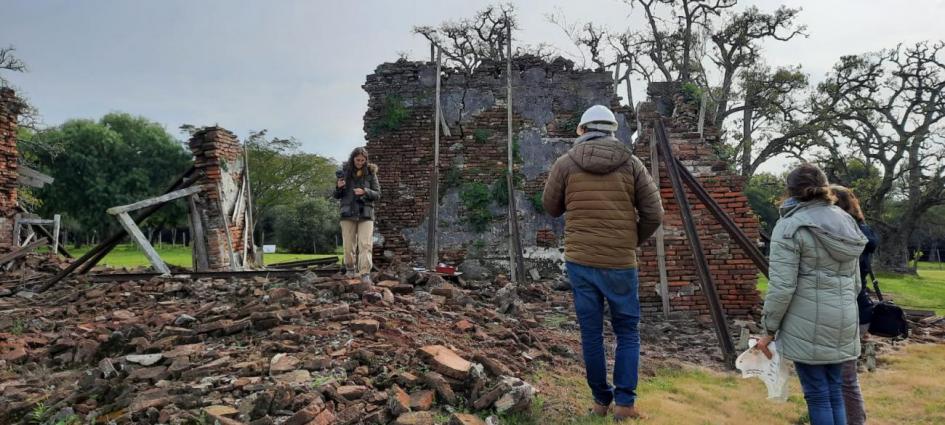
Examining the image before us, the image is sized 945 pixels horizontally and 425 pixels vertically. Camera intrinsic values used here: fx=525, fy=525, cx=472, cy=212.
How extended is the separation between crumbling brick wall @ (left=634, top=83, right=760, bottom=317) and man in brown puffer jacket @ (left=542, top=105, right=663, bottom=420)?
394 cm

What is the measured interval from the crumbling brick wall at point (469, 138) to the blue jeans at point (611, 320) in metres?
7.84

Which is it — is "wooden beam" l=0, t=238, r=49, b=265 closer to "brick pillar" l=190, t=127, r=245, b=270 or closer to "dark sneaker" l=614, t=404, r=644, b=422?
"brick pillar" l=190, t=127, r=245, b=270

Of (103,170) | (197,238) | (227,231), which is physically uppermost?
(103,170)

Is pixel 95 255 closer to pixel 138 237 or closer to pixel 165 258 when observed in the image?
pixel 138 237

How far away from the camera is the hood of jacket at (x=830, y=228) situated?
264 cm

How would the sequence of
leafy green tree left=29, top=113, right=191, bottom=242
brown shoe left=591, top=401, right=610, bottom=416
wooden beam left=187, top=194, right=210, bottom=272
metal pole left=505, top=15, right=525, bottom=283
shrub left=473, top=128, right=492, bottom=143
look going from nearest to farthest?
brown shoe left=591, top=401, right=610, bottom=416 < wooden beam left=187, top=194, right=210, bottom=272 < metal pole left=505, top=15, right=525, bottom=283 < shrub left=473, top=128, right=492, bottom=143 < leafy green tree left=29, top=113, right=191, bottom=242

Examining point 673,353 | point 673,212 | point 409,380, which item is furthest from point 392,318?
point 673,212

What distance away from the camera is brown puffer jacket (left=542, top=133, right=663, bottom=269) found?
3.17 m

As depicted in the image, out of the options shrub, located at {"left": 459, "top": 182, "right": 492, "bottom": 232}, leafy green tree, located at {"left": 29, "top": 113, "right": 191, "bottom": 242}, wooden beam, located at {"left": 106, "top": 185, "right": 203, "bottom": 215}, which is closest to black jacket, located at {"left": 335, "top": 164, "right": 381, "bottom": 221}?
wooden beam, located at {"left": 106, "top": 185, "right": 203, "bottom": 215}

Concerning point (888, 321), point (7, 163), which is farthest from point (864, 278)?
point (7, 163)

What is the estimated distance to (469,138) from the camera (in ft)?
37.7

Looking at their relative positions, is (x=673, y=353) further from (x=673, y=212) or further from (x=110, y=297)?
(x=110, y=297)

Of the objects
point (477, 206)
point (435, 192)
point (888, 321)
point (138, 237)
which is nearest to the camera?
point (888, 321)

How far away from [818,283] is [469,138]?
922 centimetres
